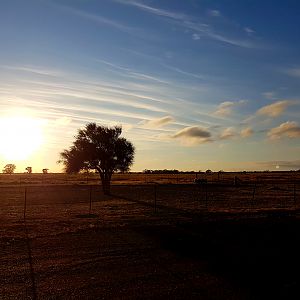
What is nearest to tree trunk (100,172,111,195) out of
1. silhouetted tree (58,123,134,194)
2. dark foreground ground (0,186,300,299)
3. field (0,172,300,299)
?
silhouetted tree (58,123,134,194)

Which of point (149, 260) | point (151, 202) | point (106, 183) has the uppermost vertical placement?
point (106, 183)

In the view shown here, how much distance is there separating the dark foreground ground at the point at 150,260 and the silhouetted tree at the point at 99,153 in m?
33.3

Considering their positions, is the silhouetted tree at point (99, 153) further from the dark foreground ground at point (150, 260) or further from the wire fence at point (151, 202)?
the dark foreground ground at point (150, 260)

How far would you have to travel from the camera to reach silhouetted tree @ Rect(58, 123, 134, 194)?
5447 cm

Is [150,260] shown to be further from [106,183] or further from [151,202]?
[106,183]

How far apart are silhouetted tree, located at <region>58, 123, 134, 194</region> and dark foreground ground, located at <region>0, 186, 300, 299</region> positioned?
109ft

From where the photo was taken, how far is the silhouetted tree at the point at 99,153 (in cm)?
5447

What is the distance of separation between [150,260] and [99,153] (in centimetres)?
4228

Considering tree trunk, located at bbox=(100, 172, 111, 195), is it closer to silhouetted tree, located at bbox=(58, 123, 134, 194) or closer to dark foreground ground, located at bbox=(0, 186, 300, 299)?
silhouetted tree, located at bbox=(58, 123, 134, 194)

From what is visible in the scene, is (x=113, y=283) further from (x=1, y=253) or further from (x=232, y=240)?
(x=232, y=240)

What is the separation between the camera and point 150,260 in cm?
1287

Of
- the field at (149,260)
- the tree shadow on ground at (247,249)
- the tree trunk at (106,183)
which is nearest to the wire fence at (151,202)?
the tree trunk at (106,183)

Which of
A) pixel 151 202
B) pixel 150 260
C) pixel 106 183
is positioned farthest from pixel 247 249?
pixel 106 183

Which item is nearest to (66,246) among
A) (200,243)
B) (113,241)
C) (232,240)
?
(113,241)
